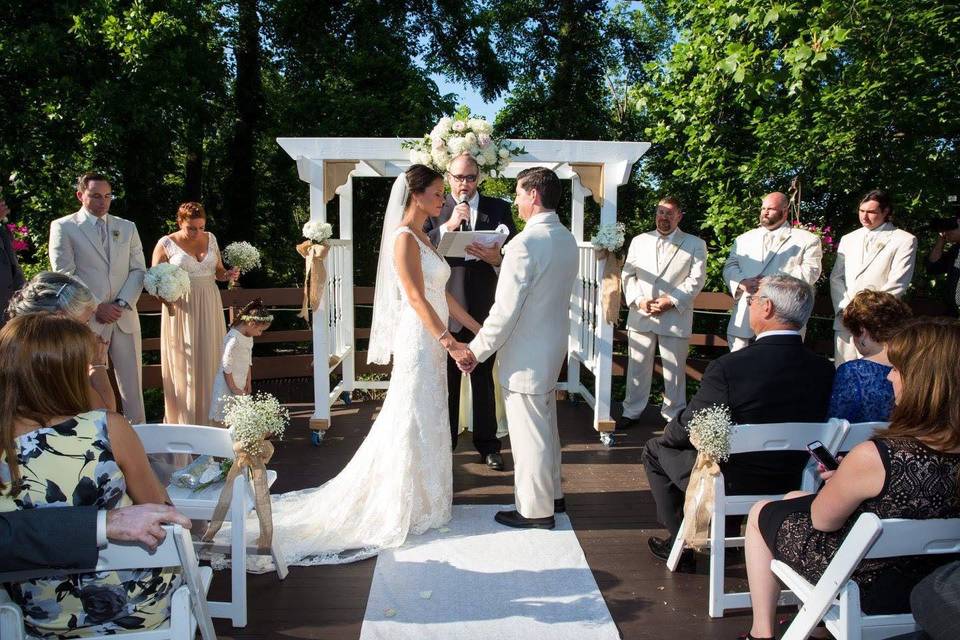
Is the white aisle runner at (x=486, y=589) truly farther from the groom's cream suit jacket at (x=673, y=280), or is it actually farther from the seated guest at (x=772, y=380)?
the groom's cream suit jacket at (x=673, y=280)

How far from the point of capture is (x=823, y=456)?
2631mm

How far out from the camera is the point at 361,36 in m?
12.3

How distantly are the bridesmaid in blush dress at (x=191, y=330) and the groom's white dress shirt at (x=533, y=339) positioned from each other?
238cm

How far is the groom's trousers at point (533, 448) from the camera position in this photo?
384 cm

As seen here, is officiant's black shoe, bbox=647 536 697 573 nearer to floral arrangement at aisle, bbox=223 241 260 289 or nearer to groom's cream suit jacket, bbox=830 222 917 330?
groom's cream suit jacket, bbox=830 222 917 330

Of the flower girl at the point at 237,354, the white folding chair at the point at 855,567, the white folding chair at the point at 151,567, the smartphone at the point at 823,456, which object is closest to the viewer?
the white folding chair at the point at 151,567

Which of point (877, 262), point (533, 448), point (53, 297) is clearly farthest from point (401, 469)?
point (877, 262)

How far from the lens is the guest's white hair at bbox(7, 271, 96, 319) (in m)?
2.88

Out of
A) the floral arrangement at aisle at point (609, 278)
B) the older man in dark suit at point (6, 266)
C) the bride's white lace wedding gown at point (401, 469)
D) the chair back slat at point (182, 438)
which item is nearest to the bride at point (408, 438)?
the bride's white lace wedding gown at point (401, 469)

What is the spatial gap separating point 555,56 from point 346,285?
1074cm

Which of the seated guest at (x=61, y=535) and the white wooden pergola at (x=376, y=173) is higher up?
the white wooden pergola at (x=376, y=173)

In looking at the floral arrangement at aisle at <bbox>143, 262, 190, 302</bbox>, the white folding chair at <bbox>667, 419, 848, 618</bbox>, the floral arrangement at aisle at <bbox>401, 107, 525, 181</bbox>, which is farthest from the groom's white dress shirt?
the floral arrangement at aisle at <bbox>143, 262, 190, 302</bbox>

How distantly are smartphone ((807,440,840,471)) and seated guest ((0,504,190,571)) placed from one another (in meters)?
2.25

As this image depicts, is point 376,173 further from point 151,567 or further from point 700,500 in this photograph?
point 151,567
